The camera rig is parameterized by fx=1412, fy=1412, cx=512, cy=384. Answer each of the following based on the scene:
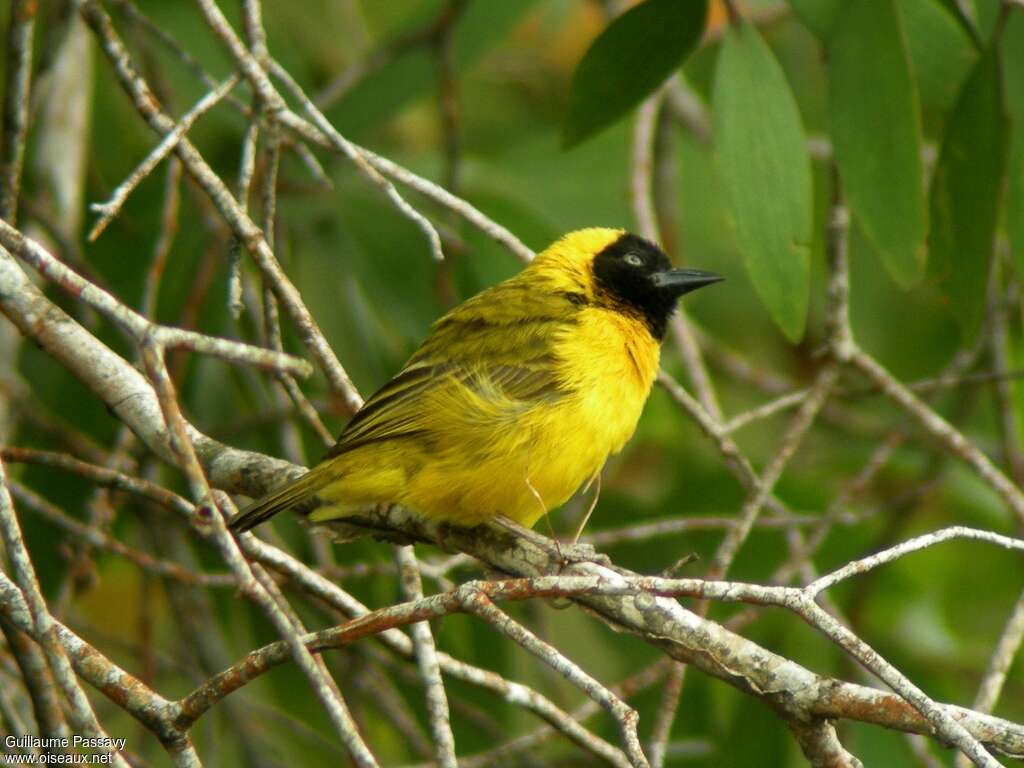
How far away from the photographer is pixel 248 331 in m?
6.00

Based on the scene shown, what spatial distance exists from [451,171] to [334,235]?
75 centimetres

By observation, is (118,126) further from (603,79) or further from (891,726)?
(891,726)

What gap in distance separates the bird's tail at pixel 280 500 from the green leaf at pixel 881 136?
1.55m

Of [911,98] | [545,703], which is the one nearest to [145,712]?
[545,703]

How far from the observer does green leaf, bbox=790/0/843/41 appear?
12.5ft

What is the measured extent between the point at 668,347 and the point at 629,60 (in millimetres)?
2638

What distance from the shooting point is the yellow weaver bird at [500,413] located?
12.5 ft

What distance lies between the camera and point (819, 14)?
3844mm

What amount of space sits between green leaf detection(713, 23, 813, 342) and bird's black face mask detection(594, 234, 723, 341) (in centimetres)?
85

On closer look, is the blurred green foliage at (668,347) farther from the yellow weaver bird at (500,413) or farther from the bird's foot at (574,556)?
the bird's foot at (574,556)

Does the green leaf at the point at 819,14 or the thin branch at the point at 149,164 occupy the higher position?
the green leaf at the point at 819,14

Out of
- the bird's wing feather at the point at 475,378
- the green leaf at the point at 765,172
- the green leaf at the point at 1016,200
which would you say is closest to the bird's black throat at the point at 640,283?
the bird's wing feather at the point at 475,378

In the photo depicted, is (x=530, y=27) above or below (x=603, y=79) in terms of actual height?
above

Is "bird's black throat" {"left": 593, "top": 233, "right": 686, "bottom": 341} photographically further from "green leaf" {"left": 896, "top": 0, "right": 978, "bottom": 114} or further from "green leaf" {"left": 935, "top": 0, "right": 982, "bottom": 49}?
"green leaf" {"left": 935, "top": 0, "right": 982, "bottom": 49}
